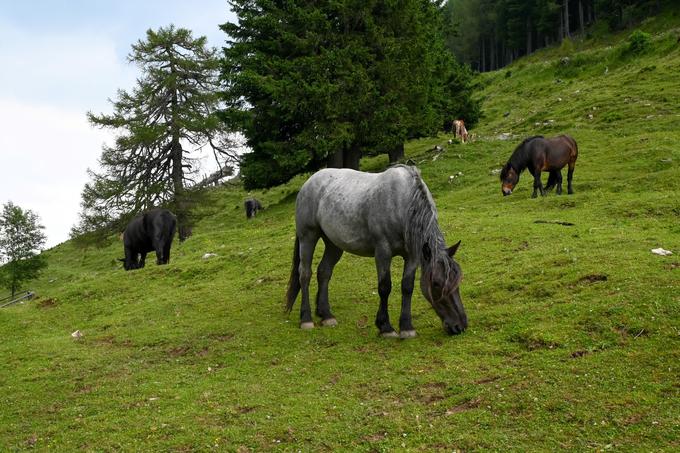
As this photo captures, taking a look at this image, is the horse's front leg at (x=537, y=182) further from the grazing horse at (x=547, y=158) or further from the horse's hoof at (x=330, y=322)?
the horse's hoof at (x=330, y=322)

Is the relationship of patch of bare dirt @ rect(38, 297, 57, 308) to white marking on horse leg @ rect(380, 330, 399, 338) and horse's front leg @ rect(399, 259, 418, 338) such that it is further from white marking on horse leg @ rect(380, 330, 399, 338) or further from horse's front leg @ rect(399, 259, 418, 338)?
horse's front leg @ rect(399, 259, 418, 338)

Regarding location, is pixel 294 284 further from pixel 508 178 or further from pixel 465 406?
pixel 508 178

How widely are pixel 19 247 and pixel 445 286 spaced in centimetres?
3297

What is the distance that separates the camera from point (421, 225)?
7.54 metres

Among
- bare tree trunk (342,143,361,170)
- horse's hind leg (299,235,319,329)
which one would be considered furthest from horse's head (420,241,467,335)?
bare tree trunk (342,143,361,170)

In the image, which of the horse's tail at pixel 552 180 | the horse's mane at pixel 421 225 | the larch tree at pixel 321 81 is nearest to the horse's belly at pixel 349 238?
the horse's mane at pixel 421 225

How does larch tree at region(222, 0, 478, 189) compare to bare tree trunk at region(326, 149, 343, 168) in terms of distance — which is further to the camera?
bare tree trunk at region(326, 149, 343, 168)

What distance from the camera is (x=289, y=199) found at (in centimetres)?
2764

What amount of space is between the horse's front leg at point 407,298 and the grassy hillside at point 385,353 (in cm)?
22

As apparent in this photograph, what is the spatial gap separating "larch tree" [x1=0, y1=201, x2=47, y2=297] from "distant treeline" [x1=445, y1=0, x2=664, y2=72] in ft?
128

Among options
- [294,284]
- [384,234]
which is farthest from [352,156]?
[384,234]

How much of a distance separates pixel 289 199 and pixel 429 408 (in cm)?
2263

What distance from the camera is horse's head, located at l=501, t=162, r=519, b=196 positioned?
18000mm

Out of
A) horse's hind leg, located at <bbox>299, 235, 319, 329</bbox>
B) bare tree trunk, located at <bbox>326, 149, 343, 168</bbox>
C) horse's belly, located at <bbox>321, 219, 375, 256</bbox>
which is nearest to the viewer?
horse's belly, located at <bbox>321, 219, 375, 256</bbox>
